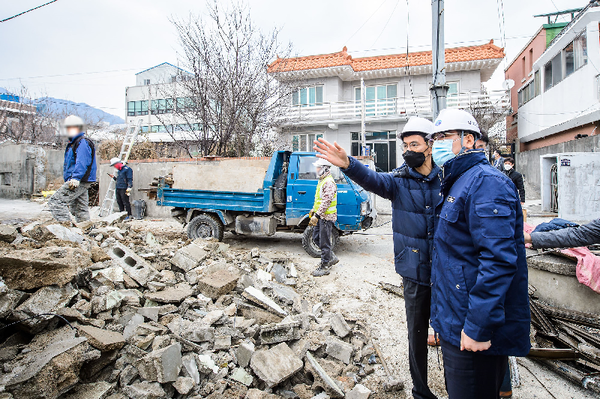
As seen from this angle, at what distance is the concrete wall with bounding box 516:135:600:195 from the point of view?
32.4ft

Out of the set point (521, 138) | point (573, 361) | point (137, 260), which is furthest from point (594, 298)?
point (521, 138)

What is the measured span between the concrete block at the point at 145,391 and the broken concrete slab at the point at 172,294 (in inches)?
49.1

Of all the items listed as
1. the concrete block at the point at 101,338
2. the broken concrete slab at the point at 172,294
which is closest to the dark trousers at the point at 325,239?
the broken concrete slab at the point at 172,294

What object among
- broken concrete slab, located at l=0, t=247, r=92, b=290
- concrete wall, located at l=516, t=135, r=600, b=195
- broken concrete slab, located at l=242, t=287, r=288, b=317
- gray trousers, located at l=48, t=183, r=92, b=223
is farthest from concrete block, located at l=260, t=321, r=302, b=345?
concrete wall, located at l=516, t=135, r=600, b=195

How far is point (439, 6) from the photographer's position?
15.6ft

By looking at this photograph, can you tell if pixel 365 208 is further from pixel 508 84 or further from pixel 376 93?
pixel 376 93

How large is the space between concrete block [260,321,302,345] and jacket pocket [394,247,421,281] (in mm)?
1330

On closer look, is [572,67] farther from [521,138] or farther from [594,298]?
[594,298]

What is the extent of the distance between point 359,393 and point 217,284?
2131 mm

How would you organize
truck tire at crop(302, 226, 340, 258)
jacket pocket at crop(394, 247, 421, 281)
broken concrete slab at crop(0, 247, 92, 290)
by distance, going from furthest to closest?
truck tire at crop(302, 226, 340, 258), broken concrete slab at crop(0, 247, 92, 290), jacket pocket at crop(394, 247, 421, 281)

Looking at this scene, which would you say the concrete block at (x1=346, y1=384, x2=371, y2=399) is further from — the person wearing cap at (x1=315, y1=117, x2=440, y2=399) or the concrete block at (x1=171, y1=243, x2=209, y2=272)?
the concrete block at (x1=171, y1=243, x2=209, y2=272)

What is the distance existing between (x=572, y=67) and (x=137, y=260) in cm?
1654

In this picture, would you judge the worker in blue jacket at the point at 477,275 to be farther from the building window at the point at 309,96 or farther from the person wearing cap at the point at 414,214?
the building window at the point at 309,96

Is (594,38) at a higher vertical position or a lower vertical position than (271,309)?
higher
